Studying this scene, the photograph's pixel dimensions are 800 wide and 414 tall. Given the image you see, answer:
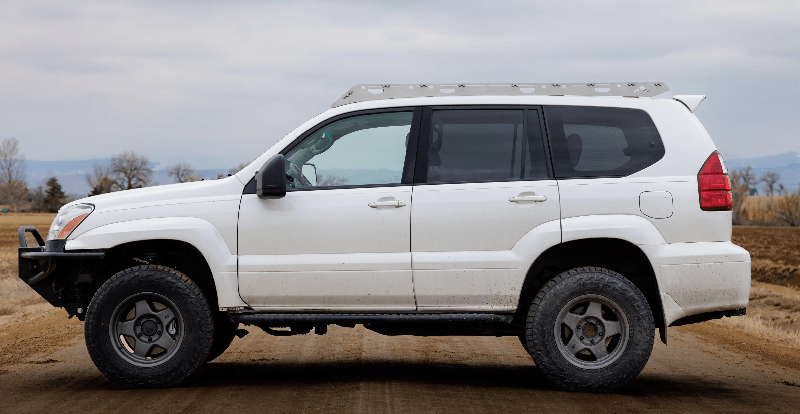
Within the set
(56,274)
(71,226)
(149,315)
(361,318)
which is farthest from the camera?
(56,274)

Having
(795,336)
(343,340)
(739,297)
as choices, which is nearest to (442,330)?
(739,297)

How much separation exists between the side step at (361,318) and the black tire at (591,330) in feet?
1.01

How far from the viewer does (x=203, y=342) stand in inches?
269

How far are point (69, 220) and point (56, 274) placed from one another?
0.47 meters

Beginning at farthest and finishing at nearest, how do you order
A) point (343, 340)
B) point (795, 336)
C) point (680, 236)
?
1. point (795, 336)
2. point (343, 340)
3. point (680, 236)

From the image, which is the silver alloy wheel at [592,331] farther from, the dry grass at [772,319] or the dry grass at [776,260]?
the dry grass at [776,260]

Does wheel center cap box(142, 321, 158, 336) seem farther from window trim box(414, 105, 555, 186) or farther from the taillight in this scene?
the taillight

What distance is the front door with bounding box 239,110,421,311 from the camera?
22.1 feet

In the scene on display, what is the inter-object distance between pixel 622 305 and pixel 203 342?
314 centimetres

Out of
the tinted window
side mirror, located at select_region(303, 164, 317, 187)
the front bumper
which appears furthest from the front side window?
the front bumper

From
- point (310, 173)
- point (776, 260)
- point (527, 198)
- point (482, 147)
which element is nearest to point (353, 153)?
point (310, 173)

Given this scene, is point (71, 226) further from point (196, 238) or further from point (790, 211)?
point (790, 211)

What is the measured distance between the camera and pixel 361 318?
6.79 m

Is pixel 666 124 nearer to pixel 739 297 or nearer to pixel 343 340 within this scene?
pixel 739 297
